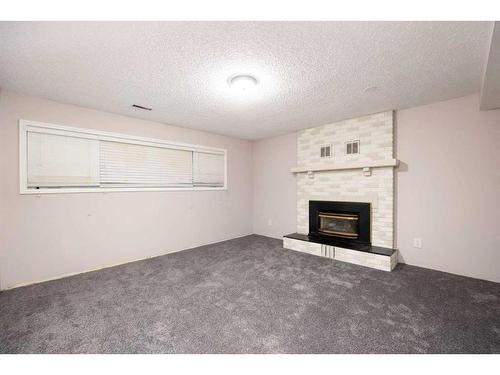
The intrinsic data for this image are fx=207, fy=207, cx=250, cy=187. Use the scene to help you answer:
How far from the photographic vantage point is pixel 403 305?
80.1 inches

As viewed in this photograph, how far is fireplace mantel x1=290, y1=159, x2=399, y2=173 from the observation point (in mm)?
3135

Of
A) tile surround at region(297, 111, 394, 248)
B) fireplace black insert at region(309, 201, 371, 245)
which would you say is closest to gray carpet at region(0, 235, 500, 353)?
fireplace black insert at region(309, 201, 371, 245)

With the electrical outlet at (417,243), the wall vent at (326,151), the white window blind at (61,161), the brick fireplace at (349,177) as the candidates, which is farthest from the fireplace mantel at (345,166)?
the white window blind at (61,161)

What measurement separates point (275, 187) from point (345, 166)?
169 cm

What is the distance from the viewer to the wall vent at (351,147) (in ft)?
11.7

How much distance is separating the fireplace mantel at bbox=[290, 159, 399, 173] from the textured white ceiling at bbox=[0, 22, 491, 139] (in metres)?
0.83

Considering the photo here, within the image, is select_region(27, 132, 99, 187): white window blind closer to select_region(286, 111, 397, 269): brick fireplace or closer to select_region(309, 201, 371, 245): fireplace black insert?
select_region(286, 111, 397, 269): brick fireplace

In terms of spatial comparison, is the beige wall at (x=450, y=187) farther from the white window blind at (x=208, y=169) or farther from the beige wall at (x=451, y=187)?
the white window blind at (x=208, y=169)

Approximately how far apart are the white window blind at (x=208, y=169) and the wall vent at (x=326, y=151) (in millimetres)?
2114

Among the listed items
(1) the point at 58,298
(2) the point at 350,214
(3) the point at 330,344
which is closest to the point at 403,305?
(3) the point at 330,344

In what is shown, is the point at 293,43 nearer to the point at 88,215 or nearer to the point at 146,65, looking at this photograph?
the point at 146,65

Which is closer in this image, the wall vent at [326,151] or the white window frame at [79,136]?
the white window frame at [79,136]
